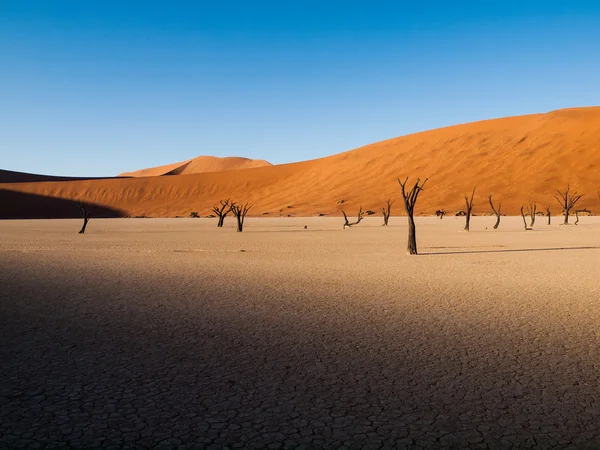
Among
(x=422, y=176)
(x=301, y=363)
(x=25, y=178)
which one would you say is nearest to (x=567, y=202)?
(x=422, y=176)

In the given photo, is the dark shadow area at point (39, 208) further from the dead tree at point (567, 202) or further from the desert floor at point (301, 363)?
the desert floor at point (301, 363)

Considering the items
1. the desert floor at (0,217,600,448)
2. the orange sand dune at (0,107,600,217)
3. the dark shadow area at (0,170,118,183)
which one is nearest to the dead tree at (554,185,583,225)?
the orange sand dune at (0,107,600,217)

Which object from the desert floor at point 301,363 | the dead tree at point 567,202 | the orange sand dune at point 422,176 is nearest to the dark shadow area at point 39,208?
the orange sand dune at point 422,176

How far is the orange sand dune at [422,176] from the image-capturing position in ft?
260

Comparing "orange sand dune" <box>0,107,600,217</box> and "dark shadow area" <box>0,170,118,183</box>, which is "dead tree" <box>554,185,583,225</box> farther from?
"dark shadow area" <box>0,170,118,183</box>

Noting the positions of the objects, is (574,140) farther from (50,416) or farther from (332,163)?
(50,416)

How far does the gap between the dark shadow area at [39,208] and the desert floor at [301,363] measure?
103m

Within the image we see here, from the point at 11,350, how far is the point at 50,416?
246 cm

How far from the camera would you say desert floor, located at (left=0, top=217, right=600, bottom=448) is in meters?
4.09

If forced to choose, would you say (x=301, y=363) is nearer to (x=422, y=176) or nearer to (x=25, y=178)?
(x=422, y=176)

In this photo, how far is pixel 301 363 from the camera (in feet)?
19.2

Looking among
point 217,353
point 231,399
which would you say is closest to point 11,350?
point 217,353

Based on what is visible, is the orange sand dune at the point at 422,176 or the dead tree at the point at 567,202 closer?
the dead tree at the point at 567,202

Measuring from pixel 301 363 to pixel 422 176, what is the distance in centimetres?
8989
